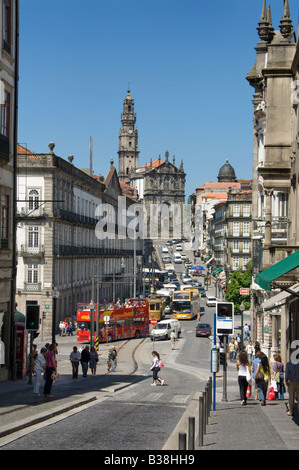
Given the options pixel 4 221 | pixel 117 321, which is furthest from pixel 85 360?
pixel 117 321

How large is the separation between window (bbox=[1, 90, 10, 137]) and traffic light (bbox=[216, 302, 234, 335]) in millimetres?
10846

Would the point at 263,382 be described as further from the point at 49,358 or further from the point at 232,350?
the point at 232,350

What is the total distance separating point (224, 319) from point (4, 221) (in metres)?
10.1

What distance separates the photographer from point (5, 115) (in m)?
26.8

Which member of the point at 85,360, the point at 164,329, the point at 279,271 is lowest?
the point at 164,329

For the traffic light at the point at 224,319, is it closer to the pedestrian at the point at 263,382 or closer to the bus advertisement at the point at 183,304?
the pedestrian at the point at 263,382

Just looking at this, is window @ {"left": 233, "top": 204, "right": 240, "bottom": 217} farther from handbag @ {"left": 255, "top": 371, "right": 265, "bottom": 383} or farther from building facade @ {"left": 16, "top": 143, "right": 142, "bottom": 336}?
handbag @ {"left": 255, "top": 371, "right": 265, "bottom": 383}

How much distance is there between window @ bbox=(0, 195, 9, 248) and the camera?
26.4 m

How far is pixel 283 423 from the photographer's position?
51.0ft

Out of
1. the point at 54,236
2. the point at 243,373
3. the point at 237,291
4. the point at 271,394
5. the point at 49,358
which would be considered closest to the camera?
the point at 243,373

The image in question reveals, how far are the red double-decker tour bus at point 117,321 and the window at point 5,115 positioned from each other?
2935 cm

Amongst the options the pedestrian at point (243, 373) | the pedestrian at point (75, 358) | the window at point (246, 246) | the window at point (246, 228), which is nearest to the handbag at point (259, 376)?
the pedestrian at point (243, 373)

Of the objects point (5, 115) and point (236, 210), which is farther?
→ point (236, 210)
